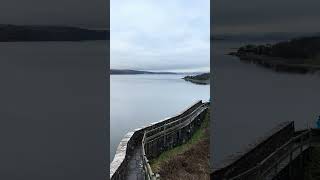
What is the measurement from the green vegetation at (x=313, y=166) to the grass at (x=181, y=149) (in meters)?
5.79

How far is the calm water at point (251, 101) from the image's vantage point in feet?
16.4

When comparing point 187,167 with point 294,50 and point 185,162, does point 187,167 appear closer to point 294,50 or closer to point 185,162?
point 185,162

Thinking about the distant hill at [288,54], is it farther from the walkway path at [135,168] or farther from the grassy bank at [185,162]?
the grassy bank at [185,162]

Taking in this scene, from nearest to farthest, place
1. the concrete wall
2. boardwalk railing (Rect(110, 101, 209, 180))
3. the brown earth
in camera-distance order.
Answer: the concrete wall
boardwalk railing (Rect(110, 101, 209, 180))
the brown earth

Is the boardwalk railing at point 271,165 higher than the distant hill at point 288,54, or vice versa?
the distant hill at point 288,54

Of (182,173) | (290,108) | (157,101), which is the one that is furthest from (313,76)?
(157,101)

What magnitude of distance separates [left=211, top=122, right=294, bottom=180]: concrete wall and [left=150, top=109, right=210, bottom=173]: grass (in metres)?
5.51

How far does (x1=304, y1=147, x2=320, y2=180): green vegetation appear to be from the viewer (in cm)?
501

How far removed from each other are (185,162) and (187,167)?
0.47 metres

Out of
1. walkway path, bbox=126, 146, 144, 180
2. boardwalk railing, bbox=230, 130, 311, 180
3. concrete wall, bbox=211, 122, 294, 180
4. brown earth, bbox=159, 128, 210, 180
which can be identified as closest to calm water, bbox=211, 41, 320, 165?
concrete wall, bbox=211, 122, 294, 180

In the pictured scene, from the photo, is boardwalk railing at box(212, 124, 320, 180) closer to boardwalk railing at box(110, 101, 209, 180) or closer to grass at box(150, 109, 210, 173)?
boardwalk railing at box(110, 101, 209, 180)

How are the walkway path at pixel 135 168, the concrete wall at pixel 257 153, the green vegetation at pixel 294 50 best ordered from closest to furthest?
1. the green vegetation at pixel 294 50
2. the concrete wall at pixel 257 153
3. the walkway path at pixel 135 168
